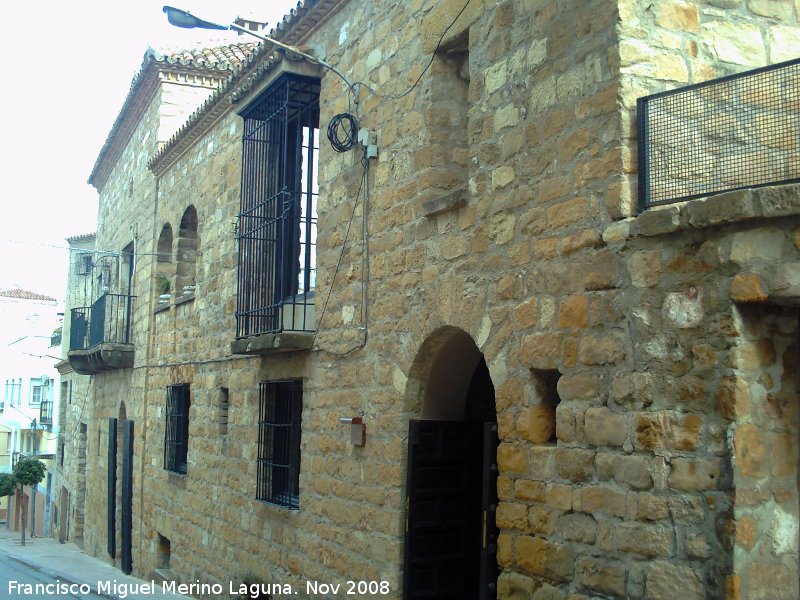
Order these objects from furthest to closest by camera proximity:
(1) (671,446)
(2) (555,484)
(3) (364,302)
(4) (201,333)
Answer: (4) (201,333) < (3) (364,302) < (2) (555,484) < (1) (671,446)

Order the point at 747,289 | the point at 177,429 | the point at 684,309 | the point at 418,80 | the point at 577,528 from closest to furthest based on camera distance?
the point at 747,289 < the point at 684,309 < the point at 577,528 < the point at 418,80 < the point at 177,429

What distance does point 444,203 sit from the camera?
606 cm

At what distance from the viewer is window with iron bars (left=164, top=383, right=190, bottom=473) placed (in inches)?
480

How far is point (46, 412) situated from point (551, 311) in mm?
34927

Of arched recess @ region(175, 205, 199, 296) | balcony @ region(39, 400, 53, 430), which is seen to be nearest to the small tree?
balcony @ region(39, 400, 53, 430)

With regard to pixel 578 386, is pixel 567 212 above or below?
above

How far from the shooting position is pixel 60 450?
24578mm

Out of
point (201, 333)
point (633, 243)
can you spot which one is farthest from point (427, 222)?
point (201, 333)

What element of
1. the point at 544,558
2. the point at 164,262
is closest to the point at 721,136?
the point at 544,558

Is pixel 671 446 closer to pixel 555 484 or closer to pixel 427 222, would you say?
pixel 555 484

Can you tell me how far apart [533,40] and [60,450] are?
22.2m

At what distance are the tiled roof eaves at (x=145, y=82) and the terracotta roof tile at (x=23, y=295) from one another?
30.4 metres

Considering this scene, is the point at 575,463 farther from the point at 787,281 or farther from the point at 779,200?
the point at 779,200

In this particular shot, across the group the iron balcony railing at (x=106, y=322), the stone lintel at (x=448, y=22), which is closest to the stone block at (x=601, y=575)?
the stone lintel at (x=448, y=22)
